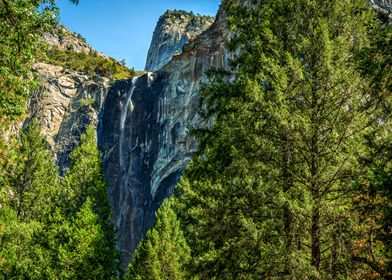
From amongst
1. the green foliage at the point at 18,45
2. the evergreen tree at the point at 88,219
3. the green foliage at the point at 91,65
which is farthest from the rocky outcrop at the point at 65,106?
the green foliage at the point at 18,45

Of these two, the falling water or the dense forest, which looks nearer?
the dense forest

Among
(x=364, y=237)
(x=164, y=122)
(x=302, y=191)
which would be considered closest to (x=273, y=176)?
(x=302, y=191)

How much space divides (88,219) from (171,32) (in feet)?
418

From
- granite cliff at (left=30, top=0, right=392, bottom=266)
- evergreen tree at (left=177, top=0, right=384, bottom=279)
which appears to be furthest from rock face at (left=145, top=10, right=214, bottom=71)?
evergreen tree at (left=177, top=0, right=384, bottom=279)

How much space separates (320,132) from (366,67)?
238 centimetres

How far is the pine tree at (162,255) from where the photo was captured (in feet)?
66.7

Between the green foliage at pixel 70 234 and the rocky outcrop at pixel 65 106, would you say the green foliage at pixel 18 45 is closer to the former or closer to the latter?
the green foliage at pixel 70 234

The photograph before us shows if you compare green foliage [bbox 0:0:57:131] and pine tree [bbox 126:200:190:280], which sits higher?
green foliage [bbox 0:0:57:131]

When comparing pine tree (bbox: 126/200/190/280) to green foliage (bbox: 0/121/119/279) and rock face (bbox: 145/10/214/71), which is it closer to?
green foliage (bbox: 0/121/119/279)

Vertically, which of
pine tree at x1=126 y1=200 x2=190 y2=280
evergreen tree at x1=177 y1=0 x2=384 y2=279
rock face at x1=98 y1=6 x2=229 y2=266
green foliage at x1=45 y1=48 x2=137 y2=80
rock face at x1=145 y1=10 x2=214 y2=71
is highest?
Result: rock face at x1=145 y1=10 x2=214 y2=71

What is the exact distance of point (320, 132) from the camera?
30.0ft

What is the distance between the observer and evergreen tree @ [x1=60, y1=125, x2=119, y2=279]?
19234 mm

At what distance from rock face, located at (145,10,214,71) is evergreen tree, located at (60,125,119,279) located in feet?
373

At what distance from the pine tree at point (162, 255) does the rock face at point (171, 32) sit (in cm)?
11619
